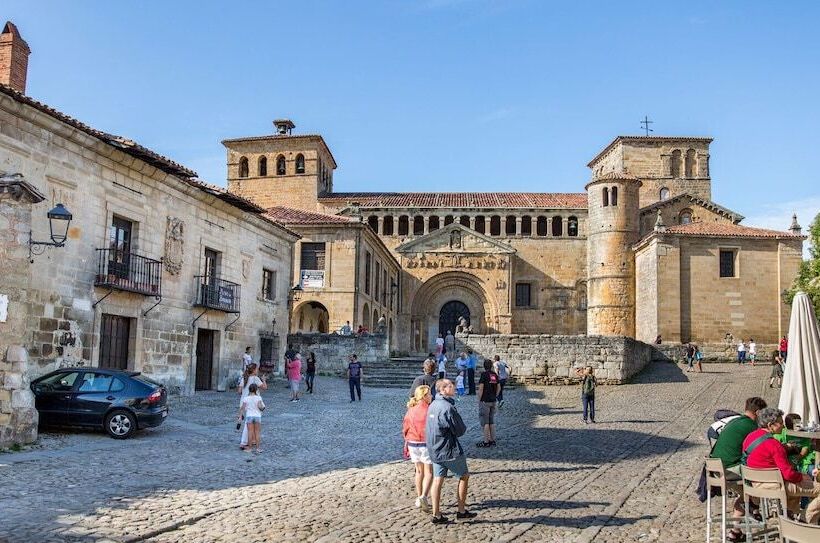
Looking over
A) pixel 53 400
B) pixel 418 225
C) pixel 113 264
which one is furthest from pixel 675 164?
pixel 53 400

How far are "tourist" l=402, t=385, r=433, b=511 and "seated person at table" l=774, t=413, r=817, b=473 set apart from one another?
366 centimetres

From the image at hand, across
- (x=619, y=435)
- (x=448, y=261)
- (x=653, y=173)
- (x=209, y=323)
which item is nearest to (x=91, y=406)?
(x=209, y=323)

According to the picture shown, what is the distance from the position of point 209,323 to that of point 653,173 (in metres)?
35.5

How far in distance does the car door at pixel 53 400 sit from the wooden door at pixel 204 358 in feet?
25.6

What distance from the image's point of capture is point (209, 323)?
21234mm

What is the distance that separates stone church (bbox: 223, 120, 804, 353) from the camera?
35188mm

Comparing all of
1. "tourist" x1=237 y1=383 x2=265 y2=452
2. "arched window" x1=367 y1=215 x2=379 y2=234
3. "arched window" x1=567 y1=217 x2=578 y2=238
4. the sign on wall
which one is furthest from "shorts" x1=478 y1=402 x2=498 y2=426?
"arched window" x1=567 y1=217 x2=578 y2=238

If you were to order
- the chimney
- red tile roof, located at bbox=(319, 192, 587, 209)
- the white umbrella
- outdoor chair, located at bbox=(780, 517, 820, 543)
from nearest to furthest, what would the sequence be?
outdoor chair, located at bbox=(780, 517, 820, 543)
the white umbrella
the chimney
red tile roof, located at bbox=(319, 192, 587, 209)

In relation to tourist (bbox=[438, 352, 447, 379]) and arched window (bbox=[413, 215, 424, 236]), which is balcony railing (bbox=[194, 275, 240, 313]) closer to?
tourist (bbox=[438, 352, 447, 379])

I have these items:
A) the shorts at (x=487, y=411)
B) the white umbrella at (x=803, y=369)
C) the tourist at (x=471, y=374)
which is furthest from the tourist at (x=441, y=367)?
the white umbrella at (x=803, y=369)

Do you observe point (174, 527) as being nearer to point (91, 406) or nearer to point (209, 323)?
point (91, 406)

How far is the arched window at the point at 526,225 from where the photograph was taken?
4803 cm

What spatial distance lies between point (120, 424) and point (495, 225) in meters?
36.9

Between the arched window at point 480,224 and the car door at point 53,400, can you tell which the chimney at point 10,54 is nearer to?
the car door at point 53,400
